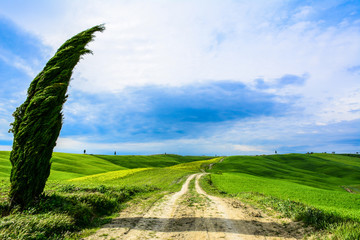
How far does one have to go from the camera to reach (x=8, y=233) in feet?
28.0

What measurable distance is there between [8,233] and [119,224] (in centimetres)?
507

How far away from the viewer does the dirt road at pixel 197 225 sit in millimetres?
9953

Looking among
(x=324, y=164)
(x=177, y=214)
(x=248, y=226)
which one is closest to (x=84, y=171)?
(x=177, y=214)

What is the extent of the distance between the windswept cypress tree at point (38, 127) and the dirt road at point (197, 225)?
20.4 feet

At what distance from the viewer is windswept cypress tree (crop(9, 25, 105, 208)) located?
13.1 meters

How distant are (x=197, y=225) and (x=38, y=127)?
12.1 metres

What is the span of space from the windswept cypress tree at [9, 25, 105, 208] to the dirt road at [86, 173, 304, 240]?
6.23 meters

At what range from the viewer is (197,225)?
450 inches

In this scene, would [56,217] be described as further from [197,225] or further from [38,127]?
[197,225]

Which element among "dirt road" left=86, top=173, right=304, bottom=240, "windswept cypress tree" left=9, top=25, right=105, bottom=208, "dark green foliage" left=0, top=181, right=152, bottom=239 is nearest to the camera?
"dark green foliage" left=0, top=181, right=152, bottom=239

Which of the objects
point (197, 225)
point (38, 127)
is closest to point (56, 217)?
point (38, 127)

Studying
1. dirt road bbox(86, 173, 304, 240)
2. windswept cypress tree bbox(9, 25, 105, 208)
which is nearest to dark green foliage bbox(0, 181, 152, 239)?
windswept cypress tree bbox(9, 25, 105, 208)

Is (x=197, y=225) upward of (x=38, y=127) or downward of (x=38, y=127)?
downward

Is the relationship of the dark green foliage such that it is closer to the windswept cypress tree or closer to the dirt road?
the windswept cypress tree
